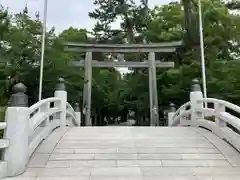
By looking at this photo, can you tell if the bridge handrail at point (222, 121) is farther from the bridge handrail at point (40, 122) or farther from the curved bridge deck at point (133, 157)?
the bridge handrail at point (40, 122)

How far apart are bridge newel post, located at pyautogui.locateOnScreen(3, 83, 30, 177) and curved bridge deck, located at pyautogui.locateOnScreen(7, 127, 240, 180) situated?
17cm

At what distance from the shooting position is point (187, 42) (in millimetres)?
16562

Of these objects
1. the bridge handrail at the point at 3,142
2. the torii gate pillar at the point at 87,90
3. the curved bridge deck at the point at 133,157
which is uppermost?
the torii gate pillar at the point at 87,90

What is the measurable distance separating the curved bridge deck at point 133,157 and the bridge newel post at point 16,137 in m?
0.17

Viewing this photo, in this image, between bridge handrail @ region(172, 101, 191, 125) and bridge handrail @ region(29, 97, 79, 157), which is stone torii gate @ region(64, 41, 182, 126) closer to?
bridge handrail @ region(172, 101, 191, 125)

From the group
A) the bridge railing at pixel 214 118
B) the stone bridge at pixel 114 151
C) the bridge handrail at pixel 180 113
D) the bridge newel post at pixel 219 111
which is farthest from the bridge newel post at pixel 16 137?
the bridge handrail at pixel 180 113

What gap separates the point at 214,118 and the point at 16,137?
5487 millimetres

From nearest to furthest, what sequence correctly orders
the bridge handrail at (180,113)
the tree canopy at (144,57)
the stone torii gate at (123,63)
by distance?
the bridge handrail at (180,113) → the tree canopy at (144,57) → the stone torii gate at (123,63)

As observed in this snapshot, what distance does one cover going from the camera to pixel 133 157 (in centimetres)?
566

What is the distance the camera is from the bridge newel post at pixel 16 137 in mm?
4758

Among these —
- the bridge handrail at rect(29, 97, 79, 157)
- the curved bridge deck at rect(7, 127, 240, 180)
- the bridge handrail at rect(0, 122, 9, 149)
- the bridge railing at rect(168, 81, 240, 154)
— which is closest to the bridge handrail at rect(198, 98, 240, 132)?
the bridge railing at rect(168, 81, 240, 154)

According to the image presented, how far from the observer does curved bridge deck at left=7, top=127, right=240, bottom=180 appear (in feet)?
15.8

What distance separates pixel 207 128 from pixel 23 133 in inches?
181

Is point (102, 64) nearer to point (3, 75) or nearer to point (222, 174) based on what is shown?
point (3, 75)
